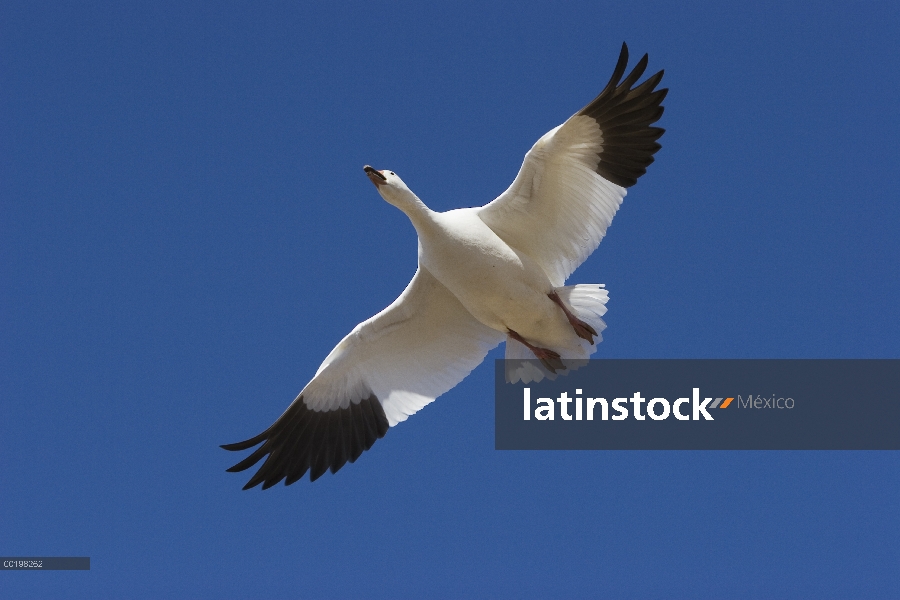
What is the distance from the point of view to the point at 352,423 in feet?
36.4

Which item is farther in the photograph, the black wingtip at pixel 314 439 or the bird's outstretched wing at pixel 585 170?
the black wingtip at pixel 314 439

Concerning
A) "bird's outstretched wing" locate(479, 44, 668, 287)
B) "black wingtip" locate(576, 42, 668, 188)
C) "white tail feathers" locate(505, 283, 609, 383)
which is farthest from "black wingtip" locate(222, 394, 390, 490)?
"black wingtip" locate(576, 42, 668, 188)

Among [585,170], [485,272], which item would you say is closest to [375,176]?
[485,272]

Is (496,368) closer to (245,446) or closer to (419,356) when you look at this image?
(419,356)

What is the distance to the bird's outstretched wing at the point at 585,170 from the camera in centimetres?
1016

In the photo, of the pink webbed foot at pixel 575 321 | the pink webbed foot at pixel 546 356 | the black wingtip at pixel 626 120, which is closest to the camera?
the black wingtip at pixel 626 120

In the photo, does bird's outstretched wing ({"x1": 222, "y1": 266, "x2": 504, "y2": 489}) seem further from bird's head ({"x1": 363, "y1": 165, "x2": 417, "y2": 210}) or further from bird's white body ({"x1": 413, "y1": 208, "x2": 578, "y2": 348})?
bird's head ({"x1": 363, "y1": 165, "x2": 417, "y2": 210})

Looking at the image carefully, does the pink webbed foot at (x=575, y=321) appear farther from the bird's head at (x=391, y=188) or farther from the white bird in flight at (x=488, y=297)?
the bird's head at (x=391, y=188)

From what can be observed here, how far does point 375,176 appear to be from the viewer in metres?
10.3

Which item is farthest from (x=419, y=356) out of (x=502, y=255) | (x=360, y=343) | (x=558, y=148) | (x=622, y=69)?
(x=622, y=69)

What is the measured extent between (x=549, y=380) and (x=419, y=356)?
3.96 feet

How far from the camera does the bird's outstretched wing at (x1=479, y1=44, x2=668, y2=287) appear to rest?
1016cm

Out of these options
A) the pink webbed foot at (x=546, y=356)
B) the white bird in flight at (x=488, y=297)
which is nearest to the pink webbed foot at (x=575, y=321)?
the white bird in flight at (x=488, y=297)

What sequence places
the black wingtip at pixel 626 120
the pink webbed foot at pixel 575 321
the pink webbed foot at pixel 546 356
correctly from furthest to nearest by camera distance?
1. the pink webbed foot at pixel 546 356
2. the pink webbed foot at pixel 575 321
3. the black wingtip at pixel 626 120
